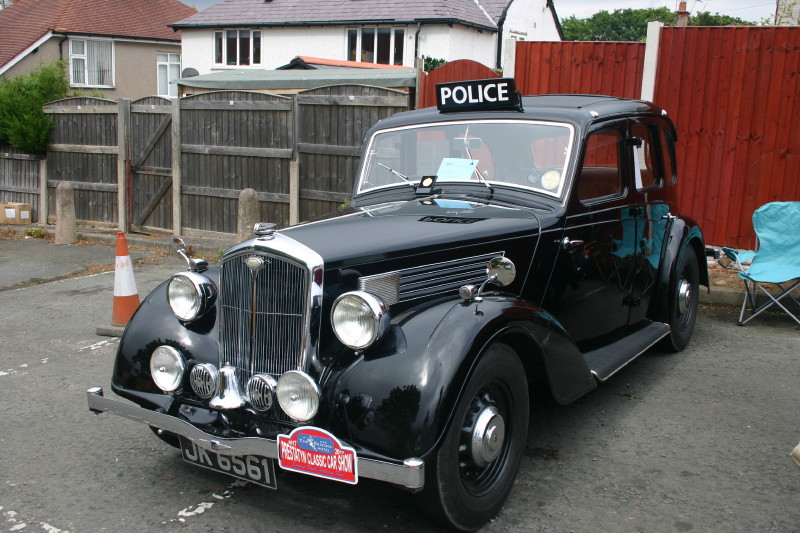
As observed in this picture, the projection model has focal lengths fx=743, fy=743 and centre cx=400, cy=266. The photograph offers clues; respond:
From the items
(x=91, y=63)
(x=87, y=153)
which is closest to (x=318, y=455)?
(x=87, y=153)

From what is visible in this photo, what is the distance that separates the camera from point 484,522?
3.14 meters

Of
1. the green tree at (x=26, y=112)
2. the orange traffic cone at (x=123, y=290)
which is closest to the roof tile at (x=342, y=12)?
the green tree at (x=26, y=112)

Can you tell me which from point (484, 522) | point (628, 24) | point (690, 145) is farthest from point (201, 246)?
point (628, 24)

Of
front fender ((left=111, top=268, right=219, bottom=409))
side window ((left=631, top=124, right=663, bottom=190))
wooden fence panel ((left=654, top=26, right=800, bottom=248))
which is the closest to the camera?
front fender ((left=111, top=268, right=219, bottom=409))

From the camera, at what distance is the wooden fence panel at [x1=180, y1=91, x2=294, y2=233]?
31.0 ft

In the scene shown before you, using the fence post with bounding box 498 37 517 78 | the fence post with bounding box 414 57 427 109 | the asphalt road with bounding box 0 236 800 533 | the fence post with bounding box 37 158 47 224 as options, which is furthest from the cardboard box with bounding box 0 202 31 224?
the fence post with bounding box 498 37 517 78

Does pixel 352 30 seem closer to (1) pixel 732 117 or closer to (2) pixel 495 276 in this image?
(1) pixel 732 117

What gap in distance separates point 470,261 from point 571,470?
3.80ft

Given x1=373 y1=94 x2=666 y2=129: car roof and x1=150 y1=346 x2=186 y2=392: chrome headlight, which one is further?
x1=373 y1=94 x2=666 y2=129: car roof

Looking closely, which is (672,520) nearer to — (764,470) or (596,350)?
(764,470)

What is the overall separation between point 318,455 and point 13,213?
11.2 metres

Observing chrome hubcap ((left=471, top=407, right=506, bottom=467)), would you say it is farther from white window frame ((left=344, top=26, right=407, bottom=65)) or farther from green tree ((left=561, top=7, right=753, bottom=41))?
green tree ((left=561, top=7, right=753, bottom=41))

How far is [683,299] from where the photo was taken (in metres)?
5.58

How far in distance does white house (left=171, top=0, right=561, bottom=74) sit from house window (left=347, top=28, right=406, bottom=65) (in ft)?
0.11
